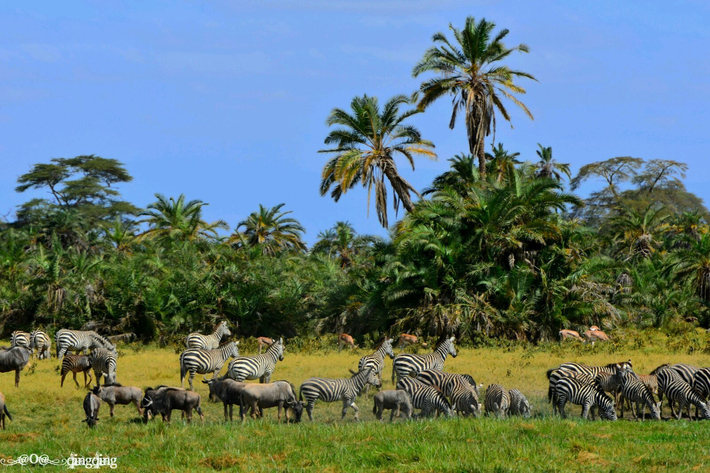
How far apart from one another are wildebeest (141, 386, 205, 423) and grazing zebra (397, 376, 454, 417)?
4.49 meters

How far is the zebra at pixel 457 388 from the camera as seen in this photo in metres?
16.2

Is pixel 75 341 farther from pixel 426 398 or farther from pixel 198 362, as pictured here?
pixel 426 398

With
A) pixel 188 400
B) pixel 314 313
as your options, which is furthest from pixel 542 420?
pixel 314 313

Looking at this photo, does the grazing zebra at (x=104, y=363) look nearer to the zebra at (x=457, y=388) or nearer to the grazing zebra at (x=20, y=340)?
the zebra at (x=457, y=388)

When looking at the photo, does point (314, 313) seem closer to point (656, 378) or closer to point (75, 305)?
point (75, 305)

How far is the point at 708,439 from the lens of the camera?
1293cm

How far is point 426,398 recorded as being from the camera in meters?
16.6

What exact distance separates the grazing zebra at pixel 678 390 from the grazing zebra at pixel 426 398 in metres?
4.81

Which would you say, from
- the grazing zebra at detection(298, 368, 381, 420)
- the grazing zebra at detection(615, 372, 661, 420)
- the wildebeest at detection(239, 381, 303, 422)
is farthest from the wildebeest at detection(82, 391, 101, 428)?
the grazing zebra at detection(615, 372, 661, 420)

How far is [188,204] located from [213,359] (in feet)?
128

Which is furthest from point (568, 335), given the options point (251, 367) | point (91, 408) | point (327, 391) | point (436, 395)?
point (91, 408)

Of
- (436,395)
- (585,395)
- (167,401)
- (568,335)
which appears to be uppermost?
(568,335)

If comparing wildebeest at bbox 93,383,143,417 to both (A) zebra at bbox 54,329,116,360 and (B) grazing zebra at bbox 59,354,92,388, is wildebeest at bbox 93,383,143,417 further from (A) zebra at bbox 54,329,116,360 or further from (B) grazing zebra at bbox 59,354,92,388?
(A) zebra at bbox 54,329,116,360

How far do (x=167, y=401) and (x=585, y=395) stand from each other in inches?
338
